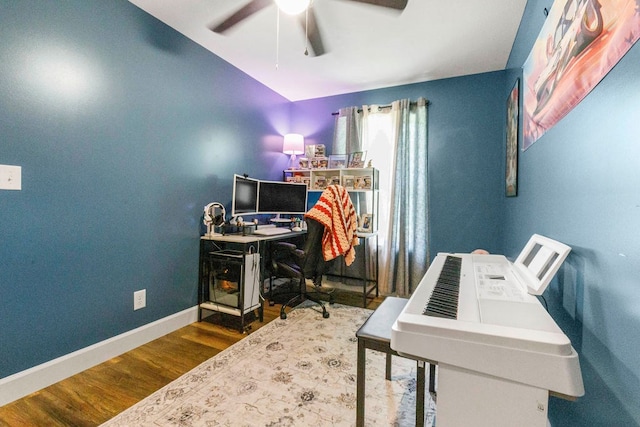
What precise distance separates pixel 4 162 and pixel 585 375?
259 cm

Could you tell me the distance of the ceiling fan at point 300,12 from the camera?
4.88ft

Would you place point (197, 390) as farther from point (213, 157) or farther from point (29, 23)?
point (29, 23)

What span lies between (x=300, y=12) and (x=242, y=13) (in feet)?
1.33

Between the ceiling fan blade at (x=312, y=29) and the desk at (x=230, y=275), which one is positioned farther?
the desk at (x=230, y=275)

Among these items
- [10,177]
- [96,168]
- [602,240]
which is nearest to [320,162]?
[96,168]

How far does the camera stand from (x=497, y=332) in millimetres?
642

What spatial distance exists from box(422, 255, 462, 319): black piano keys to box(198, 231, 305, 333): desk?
1.51 m

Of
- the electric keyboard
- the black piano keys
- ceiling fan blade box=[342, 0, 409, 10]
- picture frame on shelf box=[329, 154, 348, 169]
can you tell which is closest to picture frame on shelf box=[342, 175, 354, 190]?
picture frame on shelf box=[329, 154, 348, 169]

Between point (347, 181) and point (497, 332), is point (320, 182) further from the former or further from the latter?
point (497, 332)

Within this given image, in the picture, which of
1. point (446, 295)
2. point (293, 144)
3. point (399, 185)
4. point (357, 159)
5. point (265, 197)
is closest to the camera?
point (446, 295)

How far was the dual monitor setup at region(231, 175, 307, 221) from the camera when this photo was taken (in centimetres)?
259

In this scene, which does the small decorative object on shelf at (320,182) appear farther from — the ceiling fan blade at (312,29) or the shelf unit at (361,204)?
the ceiling fan blade at (312,29)

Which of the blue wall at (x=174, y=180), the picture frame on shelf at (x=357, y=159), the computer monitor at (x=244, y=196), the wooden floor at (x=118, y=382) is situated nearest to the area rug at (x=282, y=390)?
the wooden floor at (x=118, y=382)

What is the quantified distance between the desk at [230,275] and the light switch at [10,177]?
1206 millimetres
